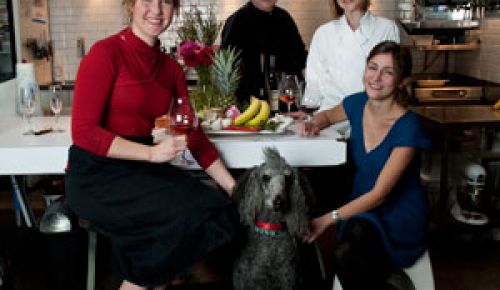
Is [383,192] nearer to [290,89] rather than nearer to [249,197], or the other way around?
[249,197]

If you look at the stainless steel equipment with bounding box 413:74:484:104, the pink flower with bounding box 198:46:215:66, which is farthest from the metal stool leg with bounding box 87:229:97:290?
the stainless steel equipment with bounding box 413:74:484:104

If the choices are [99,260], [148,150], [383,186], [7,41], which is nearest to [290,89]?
[383,186]

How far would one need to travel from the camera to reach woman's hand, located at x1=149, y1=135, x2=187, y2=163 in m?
1.94

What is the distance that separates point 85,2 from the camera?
18.9ft

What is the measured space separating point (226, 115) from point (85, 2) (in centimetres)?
370

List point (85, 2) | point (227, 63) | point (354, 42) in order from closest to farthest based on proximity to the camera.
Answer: point (227, 63) < point (354, 42) < point (85, 2)

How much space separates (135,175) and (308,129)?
80 centimetres

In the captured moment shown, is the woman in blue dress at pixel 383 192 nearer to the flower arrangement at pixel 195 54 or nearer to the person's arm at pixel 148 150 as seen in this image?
the person's arm at pixel 148 150

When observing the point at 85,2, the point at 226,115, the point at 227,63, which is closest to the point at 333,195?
the point at 226,115

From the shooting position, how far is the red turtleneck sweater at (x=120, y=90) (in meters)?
1.95

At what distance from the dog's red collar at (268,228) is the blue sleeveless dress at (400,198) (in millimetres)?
297

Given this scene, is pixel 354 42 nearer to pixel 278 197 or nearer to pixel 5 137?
pixel 278 197

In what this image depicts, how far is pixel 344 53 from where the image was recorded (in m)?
3.05

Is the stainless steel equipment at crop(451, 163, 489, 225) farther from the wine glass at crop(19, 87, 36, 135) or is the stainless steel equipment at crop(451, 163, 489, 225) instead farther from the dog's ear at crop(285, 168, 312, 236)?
the wine glass at crop(19, 87, 36, 135)
